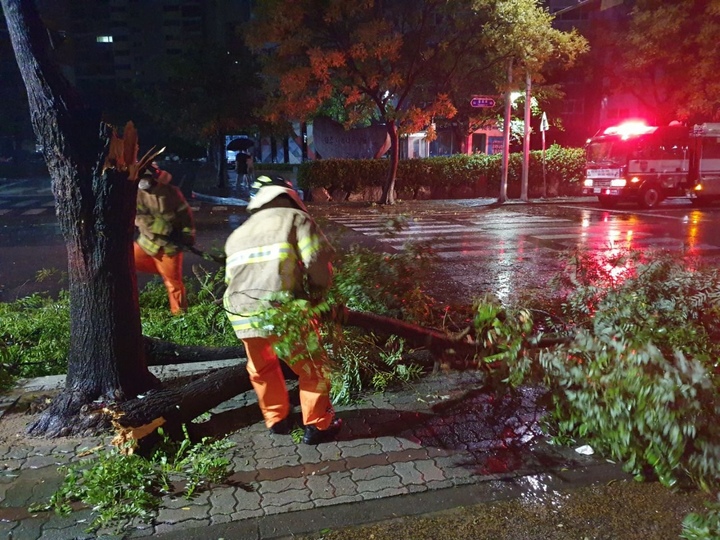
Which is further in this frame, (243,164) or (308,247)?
(243,164)

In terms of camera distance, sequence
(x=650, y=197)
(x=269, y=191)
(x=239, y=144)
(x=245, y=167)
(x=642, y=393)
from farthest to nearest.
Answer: (x=239, y=144)
(x=245, y=167)
(x=650, y=197)
(x=269, y=191)
(x=642, y=393)

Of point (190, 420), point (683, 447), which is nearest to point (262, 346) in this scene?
point (190, 420)

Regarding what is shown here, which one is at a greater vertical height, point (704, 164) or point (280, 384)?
point (704, 164)

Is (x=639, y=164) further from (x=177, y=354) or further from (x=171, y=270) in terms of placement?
(x=177, y=354)

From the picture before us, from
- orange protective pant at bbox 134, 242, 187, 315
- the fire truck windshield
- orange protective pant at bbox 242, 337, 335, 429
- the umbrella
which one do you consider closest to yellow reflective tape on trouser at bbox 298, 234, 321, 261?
orange protective pant at bbox 242, 337, 335, 429

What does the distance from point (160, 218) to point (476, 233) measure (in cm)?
867

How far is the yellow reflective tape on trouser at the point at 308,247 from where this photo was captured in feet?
11.4

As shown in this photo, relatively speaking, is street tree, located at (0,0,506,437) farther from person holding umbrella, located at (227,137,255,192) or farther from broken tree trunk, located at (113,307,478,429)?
person holding umbrella, located at (227,137,255,192)

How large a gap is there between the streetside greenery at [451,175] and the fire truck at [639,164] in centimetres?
320

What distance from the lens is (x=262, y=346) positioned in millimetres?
3559

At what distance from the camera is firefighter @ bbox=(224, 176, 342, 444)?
347 cm

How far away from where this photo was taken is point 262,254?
138 inches

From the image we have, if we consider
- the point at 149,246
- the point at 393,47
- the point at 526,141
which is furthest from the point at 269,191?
the point at 526,141

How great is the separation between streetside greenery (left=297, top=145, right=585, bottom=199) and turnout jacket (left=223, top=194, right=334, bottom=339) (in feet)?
58.4
